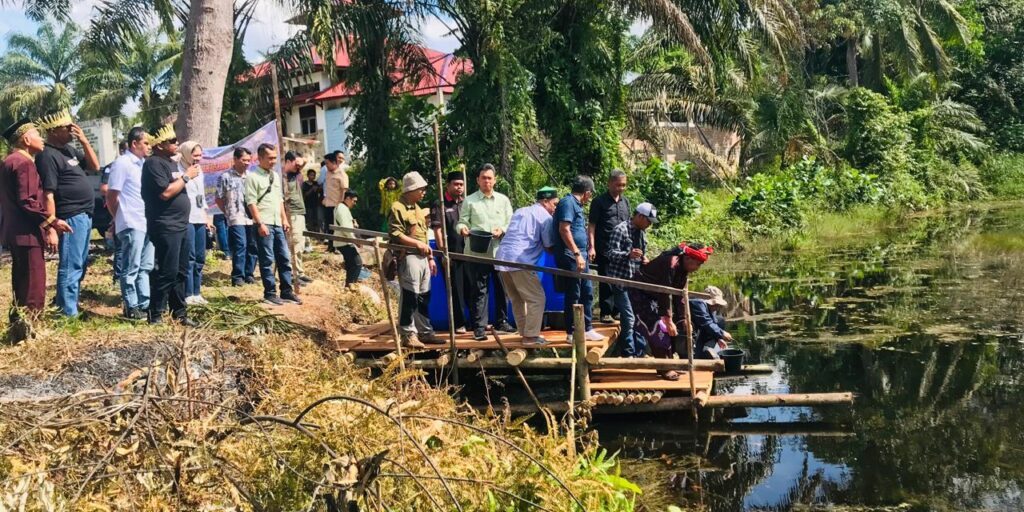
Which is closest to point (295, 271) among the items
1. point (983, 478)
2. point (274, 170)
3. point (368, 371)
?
point (274, 170)

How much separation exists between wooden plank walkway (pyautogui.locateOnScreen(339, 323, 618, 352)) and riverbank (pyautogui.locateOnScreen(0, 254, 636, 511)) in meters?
0.84

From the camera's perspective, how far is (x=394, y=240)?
7691 millimetres

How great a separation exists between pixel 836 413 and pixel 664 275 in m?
1.80

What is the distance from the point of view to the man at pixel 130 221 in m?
7.64

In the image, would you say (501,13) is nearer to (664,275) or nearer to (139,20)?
(139,20)

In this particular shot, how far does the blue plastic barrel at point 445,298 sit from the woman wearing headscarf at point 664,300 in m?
0.71

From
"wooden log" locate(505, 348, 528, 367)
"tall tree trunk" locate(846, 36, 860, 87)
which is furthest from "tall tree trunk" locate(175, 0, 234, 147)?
"tall tree trunk" locate(846, 36, 860, 87)

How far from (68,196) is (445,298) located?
125 inches

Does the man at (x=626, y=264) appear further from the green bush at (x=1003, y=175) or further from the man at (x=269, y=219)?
the green bush at (x=1003, y=175)

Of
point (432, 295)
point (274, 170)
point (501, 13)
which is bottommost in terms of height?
point (432, 295)

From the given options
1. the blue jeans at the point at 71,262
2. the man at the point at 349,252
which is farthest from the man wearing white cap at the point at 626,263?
the blue jeans at the point at 71,262

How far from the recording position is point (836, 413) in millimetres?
7711

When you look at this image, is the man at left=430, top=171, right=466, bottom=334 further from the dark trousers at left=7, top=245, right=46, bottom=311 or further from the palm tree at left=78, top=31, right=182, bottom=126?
the palm tree at left=78, top=31, right=182, bottom=126

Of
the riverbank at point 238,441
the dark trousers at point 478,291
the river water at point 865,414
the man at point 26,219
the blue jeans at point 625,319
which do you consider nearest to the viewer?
the riverbank at point 238,441
